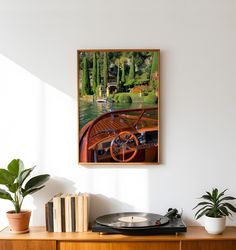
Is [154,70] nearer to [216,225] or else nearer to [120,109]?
[120,109]

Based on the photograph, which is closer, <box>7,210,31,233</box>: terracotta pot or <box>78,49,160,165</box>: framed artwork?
<box>7,210,31,233</box>: terracotta pot

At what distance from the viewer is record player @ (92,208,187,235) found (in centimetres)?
206

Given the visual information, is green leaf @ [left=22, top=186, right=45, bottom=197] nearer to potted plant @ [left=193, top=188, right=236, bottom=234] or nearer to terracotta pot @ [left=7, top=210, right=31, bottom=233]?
terracotta pot @ [left=7, top=210, right=31, bottom=233]

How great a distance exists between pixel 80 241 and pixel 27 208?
56 centimetres

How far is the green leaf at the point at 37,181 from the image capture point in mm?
2217

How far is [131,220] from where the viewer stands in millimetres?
2182

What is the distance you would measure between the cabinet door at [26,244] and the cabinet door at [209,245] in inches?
33.1

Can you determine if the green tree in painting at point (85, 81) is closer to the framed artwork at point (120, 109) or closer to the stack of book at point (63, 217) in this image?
the framed artwork at point (120, 109)

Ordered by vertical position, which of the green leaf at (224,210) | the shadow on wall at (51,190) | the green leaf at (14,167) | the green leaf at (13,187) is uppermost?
the green leaf at (14,167)

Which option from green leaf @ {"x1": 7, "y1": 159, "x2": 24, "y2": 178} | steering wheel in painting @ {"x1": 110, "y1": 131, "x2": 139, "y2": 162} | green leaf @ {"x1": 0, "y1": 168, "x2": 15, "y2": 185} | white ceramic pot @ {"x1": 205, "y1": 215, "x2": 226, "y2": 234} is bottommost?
white ceramic pot @ {"x1": 205, "y1": 215, "x2": 226, "y2": 234}

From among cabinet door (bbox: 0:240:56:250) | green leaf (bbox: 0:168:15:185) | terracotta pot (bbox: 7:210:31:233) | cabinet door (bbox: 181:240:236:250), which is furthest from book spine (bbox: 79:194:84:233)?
cabinet door (bbox: 181:240:236:250)

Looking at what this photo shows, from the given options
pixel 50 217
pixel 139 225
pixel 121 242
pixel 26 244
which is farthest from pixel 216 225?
pixel 26 244

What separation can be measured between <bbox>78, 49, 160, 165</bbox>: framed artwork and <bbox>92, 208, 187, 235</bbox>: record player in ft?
1.31

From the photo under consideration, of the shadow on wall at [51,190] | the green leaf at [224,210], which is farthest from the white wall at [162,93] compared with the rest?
the green leaf at [224,210]
